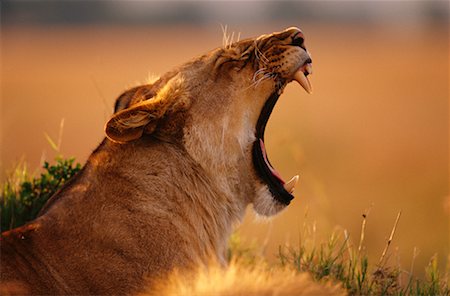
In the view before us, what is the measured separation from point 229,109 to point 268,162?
33cm

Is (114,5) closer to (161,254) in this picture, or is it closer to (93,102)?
(93,102)

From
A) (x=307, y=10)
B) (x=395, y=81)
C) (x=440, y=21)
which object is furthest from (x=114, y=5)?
(x=395, y=81)

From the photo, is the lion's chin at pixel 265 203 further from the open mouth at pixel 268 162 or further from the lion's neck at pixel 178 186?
the lion's neck at pixel 178 186

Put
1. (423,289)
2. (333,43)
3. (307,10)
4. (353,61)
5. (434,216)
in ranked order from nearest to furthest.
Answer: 1. (423,289)
2. (434,216)
3. (353,61)
4. (333,43)
5. (307,10)

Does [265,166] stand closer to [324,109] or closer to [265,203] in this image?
[265,203]

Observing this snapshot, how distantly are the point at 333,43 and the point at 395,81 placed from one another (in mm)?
12768

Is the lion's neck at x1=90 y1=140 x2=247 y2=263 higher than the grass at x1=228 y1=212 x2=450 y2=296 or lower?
higher

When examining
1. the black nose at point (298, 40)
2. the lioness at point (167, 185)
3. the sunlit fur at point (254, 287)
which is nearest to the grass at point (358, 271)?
the lioness at point (167, 185)

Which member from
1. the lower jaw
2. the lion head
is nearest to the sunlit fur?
the lion head

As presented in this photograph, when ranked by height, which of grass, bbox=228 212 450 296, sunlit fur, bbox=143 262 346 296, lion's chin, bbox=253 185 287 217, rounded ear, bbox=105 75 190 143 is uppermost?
rounded ear, bbox=105 75 190 143

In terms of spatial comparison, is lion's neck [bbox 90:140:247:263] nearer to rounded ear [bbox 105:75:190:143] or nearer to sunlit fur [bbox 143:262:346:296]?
rounded ear [bbox 105:75:190:143]

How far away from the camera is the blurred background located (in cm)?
936

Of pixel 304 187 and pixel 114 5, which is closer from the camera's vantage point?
pixel 304 187

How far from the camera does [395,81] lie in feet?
72.3
